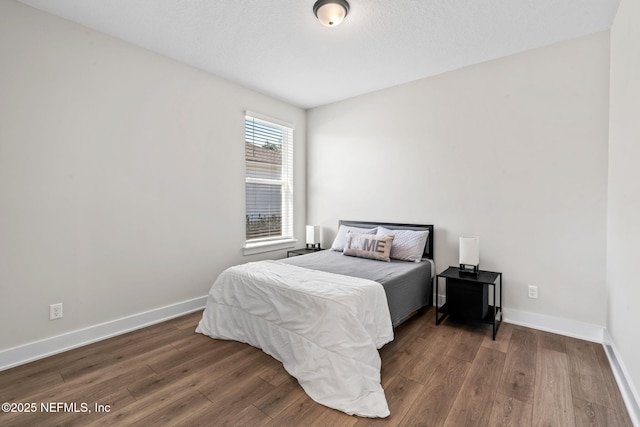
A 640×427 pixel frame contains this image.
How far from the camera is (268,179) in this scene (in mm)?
4215

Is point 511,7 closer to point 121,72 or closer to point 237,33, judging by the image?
point 237,33

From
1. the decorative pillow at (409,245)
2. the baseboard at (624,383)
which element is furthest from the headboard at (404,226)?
the baseboard at (624,383)

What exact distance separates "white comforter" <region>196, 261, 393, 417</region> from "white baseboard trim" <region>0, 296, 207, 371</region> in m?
0.57

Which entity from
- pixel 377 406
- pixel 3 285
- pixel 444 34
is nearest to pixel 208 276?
pixel 3 285

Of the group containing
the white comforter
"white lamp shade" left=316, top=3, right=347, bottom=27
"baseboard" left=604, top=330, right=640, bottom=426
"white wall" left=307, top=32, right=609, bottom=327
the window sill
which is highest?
"white lamp shade" left=316, top=3, right=347, bottom=27

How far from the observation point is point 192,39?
2.71 m

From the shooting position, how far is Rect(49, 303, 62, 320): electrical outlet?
2.38 metres

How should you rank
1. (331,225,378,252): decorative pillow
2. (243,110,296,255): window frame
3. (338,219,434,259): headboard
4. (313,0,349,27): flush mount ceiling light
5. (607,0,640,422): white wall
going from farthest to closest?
(243,110,296,255): window frame
(331,225,378,252): decorative pillow
(338,219,434,259): headboard
(313,0,349,27): flush mount ceiling light
(607,0,640,422): white wall

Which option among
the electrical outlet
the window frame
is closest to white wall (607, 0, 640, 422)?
the window frame

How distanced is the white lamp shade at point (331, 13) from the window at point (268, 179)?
73.0 inches

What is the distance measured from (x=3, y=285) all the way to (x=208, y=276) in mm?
1681

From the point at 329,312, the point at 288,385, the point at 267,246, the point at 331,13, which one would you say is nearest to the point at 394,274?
the point at 329,312

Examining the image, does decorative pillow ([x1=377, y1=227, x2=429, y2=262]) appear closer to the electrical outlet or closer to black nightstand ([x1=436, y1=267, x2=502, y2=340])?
black nightstand ([x1=436, y1=267, x2=502, y2=340])

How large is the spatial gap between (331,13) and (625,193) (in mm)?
2408
